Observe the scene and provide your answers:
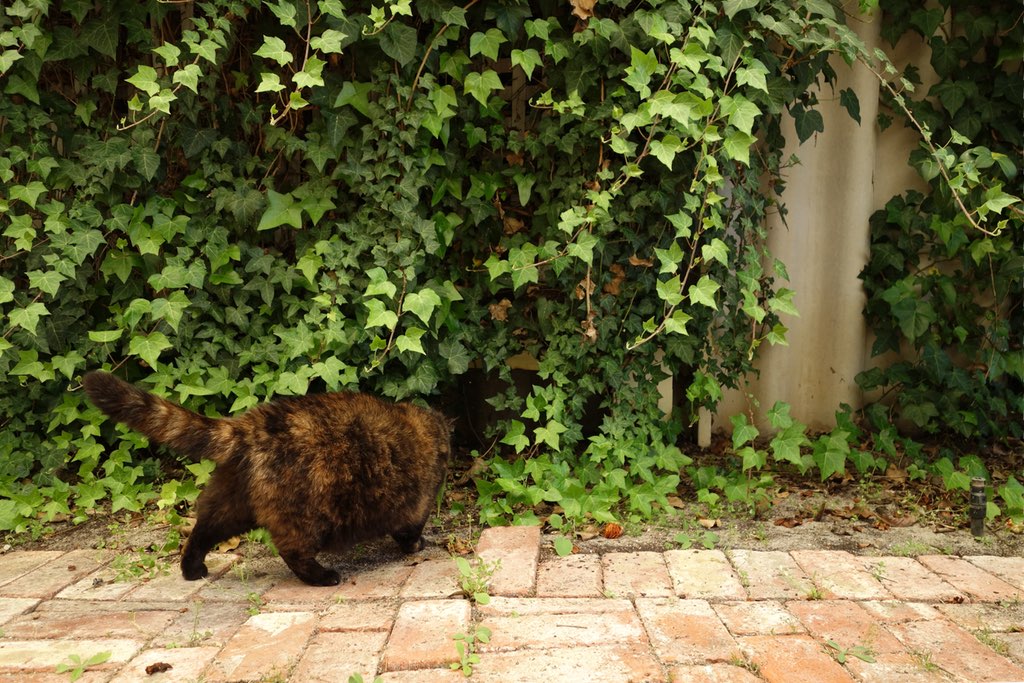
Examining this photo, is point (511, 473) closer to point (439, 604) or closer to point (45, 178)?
point (439, 604)

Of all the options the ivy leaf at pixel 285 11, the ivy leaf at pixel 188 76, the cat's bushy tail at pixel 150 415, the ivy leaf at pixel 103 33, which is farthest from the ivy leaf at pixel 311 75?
the cat's bushy tail at pixel 150 415

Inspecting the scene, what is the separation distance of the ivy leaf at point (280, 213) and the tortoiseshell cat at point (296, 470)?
3.14 feet

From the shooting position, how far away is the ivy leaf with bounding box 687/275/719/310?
3.23 m

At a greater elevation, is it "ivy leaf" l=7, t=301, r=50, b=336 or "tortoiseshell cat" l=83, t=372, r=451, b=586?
"ivy leaf" l=7, t=301, r=50, b=336

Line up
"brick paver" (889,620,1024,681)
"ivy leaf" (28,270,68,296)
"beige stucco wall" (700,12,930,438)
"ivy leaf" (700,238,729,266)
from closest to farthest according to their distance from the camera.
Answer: "brick paver" (889,620,1024,681) < "ivy leaf" (700,238,729,266) < "ivy leaf" (28,270,68,296) < "beige stucco wall" (700,12,930,438)

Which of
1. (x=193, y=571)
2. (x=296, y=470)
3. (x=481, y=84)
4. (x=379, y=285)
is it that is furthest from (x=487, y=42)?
(x=193, y=571)

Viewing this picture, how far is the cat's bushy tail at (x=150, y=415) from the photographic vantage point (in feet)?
8.46

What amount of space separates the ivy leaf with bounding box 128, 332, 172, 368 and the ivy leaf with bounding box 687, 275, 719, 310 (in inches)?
92.3

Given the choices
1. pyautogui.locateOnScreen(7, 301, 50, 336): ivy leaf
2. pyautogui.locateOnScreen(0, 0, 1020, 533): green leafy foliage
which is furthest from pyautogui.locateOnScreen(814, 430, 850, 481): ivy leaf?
pyautogui.locateOnScreen(7, 301, 50, 336): ivy leaf

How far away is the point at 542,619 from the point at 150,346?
2217 millimetres

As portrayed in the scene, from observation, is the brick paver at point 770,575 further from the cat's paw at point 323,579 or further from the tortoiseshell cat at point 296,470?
the cat's paw at point 323,579

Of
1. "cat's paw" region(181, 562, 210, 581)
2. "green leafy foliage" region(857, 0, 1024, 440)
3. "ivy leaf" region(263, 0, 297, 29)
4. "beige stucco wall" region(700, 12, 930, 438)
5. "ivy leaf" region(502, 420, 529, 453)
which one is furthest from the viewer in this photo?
"beige stucco wall" region(700, 12, 930, 438)

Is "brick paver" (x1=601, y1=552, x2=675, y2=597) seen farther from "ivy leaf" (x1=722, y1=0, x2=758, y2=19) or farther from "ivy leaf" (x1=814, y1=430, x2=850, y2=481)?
"ivy leaf" (x1=722, y1=0, x2=758, y2=19)

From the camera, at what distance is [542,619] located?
8.05 feet
